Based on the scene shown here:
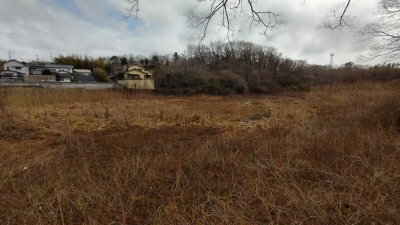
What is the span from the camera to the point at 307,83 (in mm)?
40312

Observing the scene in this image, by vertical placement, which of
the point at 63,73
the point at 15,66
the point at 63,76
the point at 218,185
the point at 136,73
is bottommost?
the point at 218,185

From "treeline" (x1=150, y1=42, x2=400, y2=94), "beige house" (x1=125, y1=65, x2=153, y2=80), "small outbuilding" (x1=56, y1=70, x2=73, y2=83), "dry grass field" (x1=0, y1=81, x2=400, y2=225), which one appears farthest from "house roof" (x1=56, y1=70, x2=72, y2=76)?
"dry grass field" (x1=0, y1=81, x2=400, y2=225)

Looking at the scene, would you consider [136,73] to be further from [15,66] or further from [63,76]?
[15,66]

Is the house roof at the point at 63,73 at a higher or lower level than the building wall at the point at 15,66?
lower

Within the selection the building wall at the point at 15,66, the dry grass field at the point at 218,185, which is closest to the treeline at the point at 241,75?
the dry grass field at the point at 218,185

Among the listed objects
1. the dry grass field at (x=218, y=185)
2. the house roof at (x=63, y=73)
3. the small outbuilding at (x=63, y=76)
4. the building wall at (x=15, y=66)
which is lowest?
the dry grass field at (x=218, y=185)

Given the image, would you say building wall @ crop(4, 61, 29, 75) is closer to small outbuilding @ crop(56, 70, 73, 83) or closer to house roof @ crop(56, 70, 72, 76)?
house roof @ crop(56, 70, 72, 76)

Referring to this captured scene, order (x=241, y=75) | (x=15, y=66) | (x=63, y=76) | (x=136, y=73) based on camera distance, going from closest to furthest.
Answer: (x=241, y=75)
(x=136, y=73)
(x=63, y=76)
(x=15, y=66)

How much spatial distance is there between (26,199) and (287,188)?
303cm

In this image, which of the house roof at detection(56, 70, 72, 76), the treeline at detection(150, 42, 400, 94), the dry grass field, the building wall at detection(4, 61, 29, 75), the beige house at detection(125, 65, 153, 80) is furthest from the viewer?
the building wall at detection(4, 61, 29, 75)

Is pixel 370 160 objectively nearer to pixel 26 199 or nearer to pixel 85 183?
pixel 85 183

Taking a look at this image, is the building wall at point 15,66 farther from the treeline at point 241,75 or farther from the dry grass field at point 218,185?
the dry grass field at point 218,185

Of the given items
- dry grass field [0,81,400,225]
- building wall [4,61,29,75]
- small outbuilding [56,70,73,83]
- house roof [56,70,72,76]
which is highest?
building wall [4,61,29,75]

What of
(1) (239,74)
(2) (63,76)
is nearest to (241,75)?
(1) (239,74)
